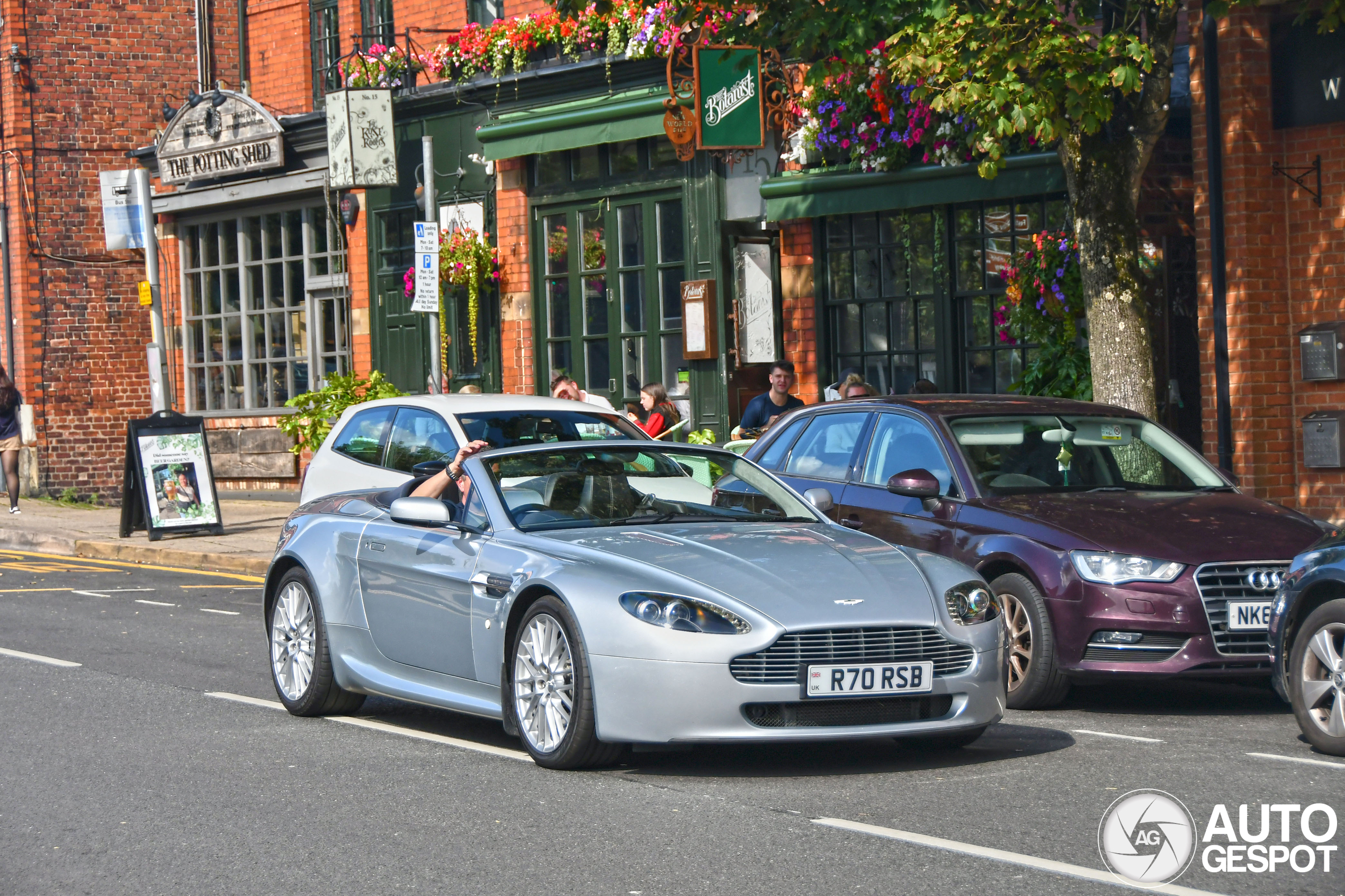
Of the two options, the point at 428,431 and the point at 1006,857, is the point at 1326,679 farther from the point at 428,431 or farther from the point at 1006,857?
the point at 428,431

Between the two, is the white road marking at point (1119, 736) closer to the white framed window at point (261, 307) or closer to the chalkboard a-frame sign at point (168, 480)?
the chalkboard a-frame sign at point (168, 480)

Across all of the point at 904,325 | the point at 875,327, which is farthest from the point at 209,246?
the point at 904,325

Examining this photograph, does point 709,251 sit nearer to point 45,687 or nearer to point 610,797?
point 45,687

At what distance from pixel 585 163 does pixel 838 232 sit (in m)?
3.72

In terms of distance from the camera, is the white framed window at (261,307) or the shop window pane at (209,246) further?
the shop window pane at (209,246)

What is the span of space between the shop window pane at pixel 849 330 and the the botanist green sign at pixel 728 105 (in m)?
1.85

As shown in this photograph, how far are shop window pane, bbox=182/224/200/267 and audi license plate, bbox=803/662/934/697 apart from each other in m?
21.2

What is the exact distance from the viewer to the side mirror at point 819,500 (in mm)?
8281

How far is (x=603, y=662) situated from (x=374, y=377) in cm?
1241

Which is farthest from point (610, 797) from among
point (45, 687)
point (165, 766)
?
point (45, 687)

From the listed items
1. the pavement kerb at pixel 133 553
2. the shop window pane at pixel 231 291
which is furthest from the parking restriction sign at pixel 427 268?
the shop window pane at pixel 231 291

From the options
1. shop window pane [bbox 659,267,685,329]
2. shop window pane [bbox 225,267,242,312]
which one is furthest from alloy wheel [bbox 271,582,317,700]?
shop window pane [bbox 225,267,242,312]

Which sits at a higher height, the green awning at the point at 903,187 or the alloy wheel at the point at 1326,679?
the green awning at the point at 903,187

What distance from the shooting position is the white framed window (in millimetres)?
24062
